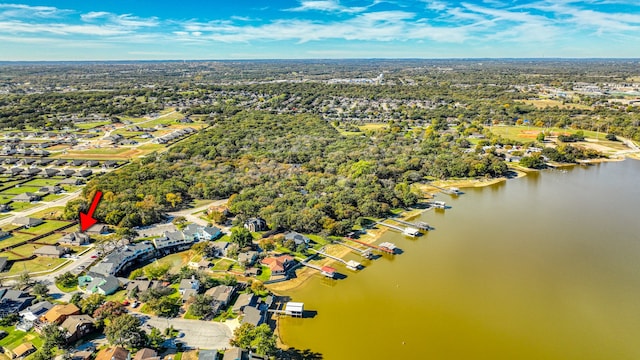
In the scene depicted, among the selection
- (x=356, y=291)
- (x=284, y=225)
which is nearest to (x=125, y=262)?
(x=284, y=225)

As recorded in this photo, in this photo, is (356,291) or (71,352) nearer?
(71,352)

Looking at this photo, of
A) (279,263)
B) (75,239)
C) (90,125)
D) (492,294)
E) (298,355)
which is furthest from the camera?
(90,125)

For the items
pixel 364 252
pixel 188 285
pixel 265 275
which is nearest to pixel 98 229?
pixel 188 285

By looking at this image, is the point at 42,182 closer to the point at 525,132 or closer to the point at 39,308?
the point at 39,308

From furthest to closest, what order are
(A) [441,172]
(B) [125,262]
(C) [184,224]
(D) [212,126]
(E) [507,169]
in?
(D) [212,126]
(E) [507,169]
(A) [441,172]
(C) [184,224]
(B) [125,262]

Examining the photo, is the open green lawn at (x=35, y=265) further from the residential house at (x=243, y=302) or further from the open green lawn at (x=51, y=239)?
the residential house at (x=243, y=302)

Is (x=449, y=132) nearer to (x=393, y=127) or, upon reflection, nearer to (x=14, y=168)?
(x=393, y=127)

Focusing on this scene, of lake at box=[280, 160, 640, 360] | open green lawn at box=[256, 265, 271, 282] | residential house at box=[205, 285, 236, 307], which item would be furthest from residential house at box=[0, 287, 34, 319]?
lake at box=[280, 160, 640, 360]
